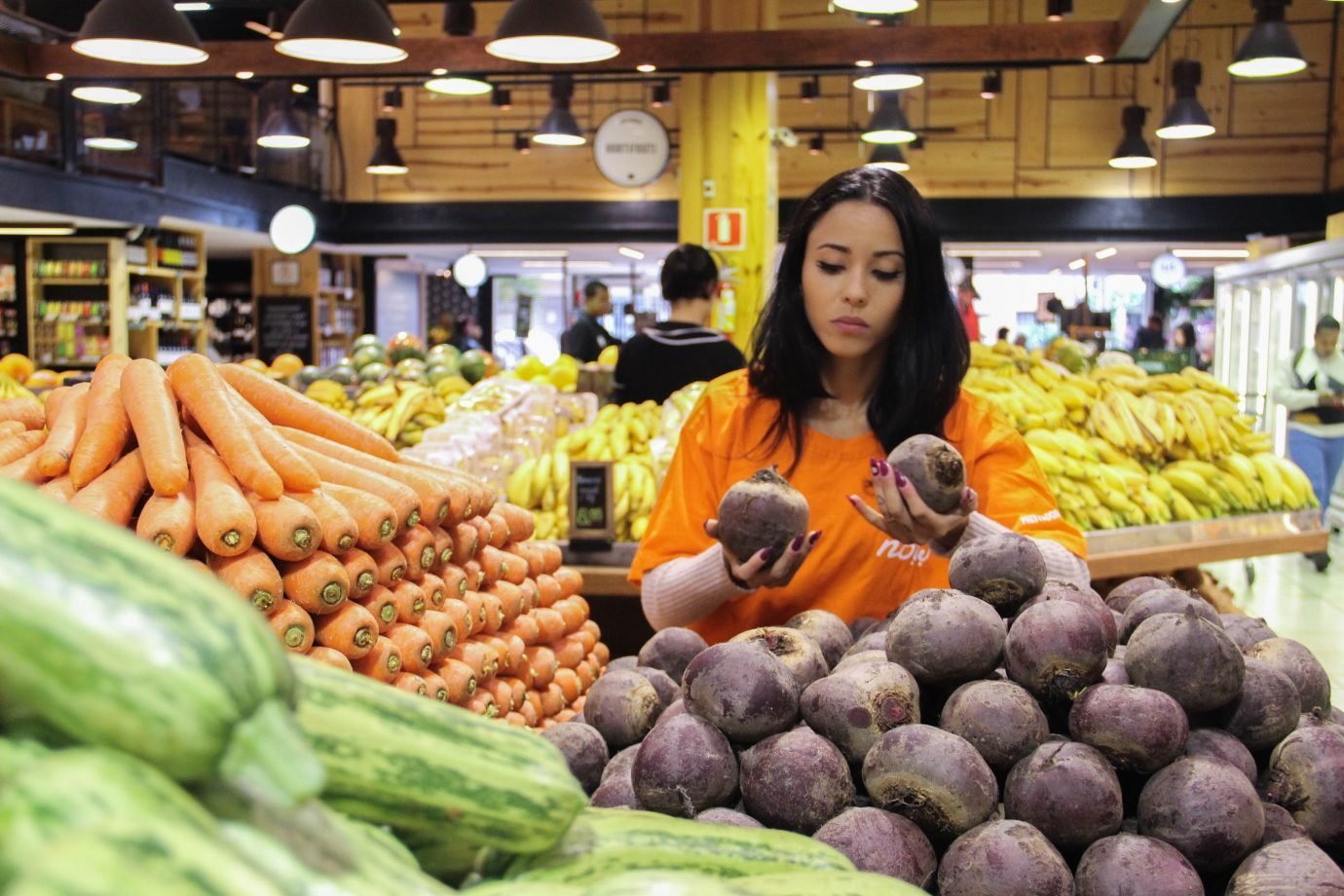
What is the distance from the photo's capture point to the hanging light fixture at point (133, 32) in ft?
16.4

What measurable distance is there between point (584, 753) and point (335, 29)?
4.19m

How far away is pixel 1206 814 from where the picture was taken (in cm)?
122

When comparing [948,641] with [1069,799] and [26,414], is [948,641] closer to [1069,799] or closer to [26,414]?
[1069,799]

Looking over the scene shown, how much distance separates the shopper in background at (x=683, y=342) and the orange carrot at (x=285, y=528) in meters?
3.25

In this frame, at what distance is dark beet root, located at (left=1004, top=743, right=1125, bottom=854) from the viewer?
122cm

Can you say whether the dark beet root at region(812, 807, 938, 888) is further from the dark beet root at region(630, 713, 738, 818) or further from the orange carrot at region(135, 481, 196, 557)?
the orange carrot at region(135, 481, 196, 557)

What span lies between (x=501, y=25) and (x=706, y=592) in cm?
342

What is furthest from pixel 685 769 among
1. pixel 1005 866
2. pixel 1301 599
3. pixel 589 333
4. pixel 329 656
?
pixel 589 333

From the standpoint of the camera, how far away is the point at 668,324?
537 cm

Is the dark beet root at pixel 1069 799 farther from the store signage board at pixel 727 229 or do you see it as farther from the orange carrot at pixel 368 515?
the store signage board at pixel 727 229

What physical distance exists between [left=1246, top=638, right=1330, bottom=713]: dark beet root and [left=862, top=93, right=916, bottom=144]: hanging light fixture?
924 centimetres

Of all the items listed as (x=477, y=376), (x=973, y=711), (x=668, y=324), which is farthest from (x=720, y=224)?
(x=973, y=711)

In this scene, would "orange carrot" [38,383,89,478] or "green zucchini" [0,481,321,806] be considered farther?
"orange carrot" [38,383,89,478]

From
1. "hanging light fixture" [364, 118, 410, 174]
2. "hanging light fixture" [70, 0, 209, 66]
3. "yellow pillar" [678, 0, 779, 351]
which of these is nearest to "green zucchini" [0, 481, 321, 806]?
"hanging light fixture" [70, 0, 209, 66]
